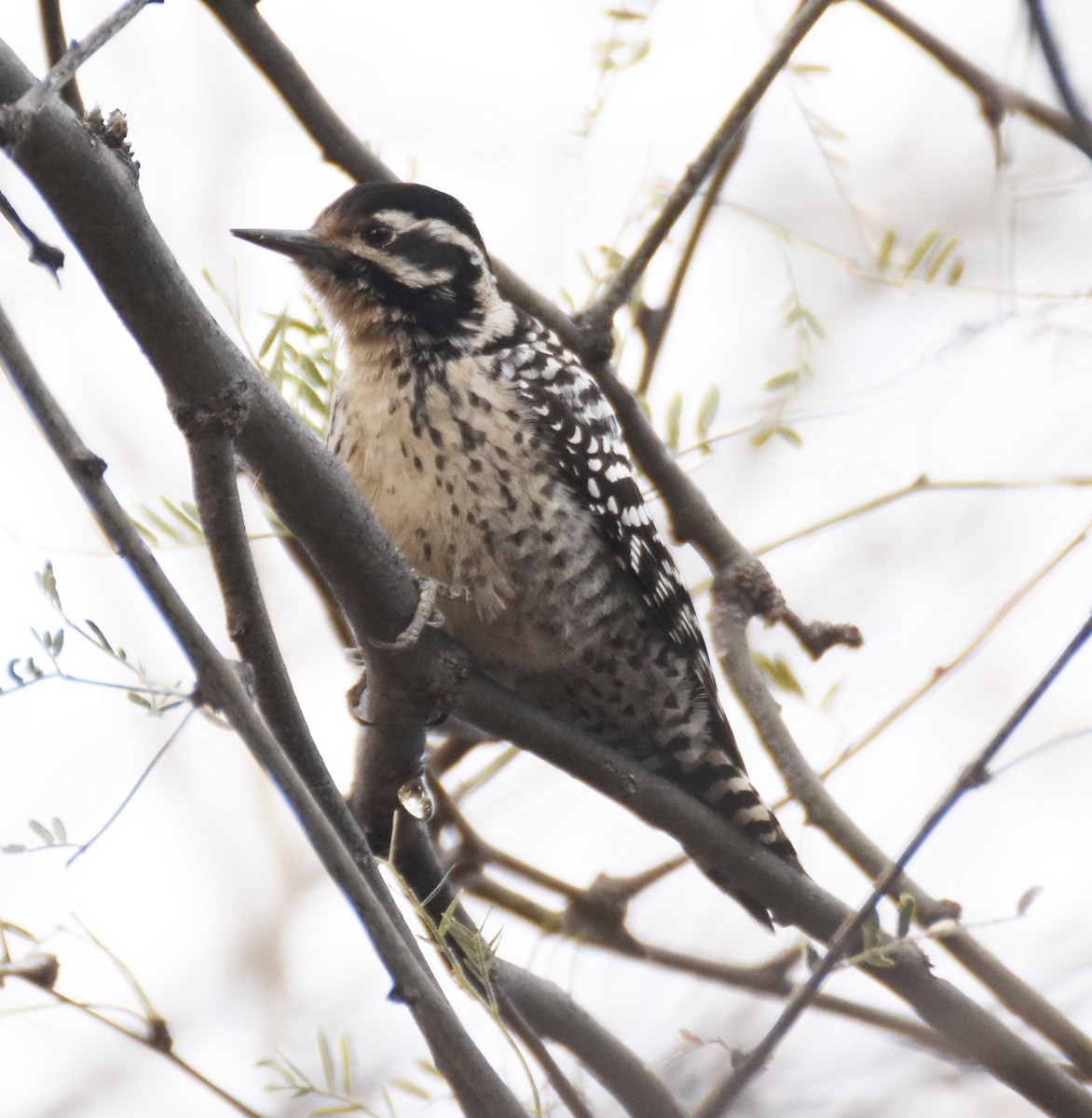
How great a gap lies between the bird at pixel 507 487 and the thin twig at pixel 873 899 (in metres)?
1.54

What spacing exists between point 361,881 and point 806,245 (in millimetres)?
2947

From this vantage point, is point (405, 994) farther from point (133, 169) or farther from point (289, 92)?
point (289, 92)

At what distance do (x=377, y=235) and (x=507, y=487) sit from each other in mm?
891

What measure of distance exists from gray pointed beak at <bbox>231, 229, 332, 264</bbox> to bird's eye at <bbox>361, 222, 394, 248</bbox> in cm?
12

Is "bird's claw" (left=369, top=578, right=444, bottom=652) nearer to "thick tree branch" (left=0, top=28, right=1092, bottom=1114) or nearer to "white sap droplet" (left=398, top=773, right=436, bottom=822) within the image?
"thick tree branch" (left=0, top=28, right=1092, bottom=1114)

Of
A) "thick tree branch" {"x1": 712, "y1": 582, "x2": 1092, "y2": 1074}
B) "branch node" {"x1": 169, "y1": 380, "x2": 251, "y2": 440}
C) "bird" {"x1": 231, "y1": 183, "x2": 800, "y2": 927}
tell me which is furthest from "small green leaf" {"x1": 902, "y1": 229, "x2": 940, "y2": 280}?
"branch node" {"x1": 169, "y1": 380, "x2": 251, "y2": 440}

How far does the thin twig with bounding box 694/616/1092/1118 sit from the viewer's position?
2.00m

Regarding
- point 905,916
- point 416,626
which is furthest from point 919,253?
point 905,916

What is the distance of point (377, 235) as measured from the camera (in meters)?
4.22

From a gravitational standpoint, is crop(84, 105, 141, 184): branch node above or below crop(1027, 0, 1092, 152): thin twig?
below

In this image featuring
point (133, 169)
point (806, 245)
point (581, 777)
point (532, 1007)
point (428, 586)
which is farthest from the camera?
point (806, 245)

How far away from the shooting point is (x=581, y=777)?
11.0 ft

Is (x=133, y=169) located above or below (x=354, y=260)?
below

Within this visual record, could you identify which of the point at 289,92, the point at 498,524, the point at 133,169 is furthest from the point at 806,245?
the point at 133,169
